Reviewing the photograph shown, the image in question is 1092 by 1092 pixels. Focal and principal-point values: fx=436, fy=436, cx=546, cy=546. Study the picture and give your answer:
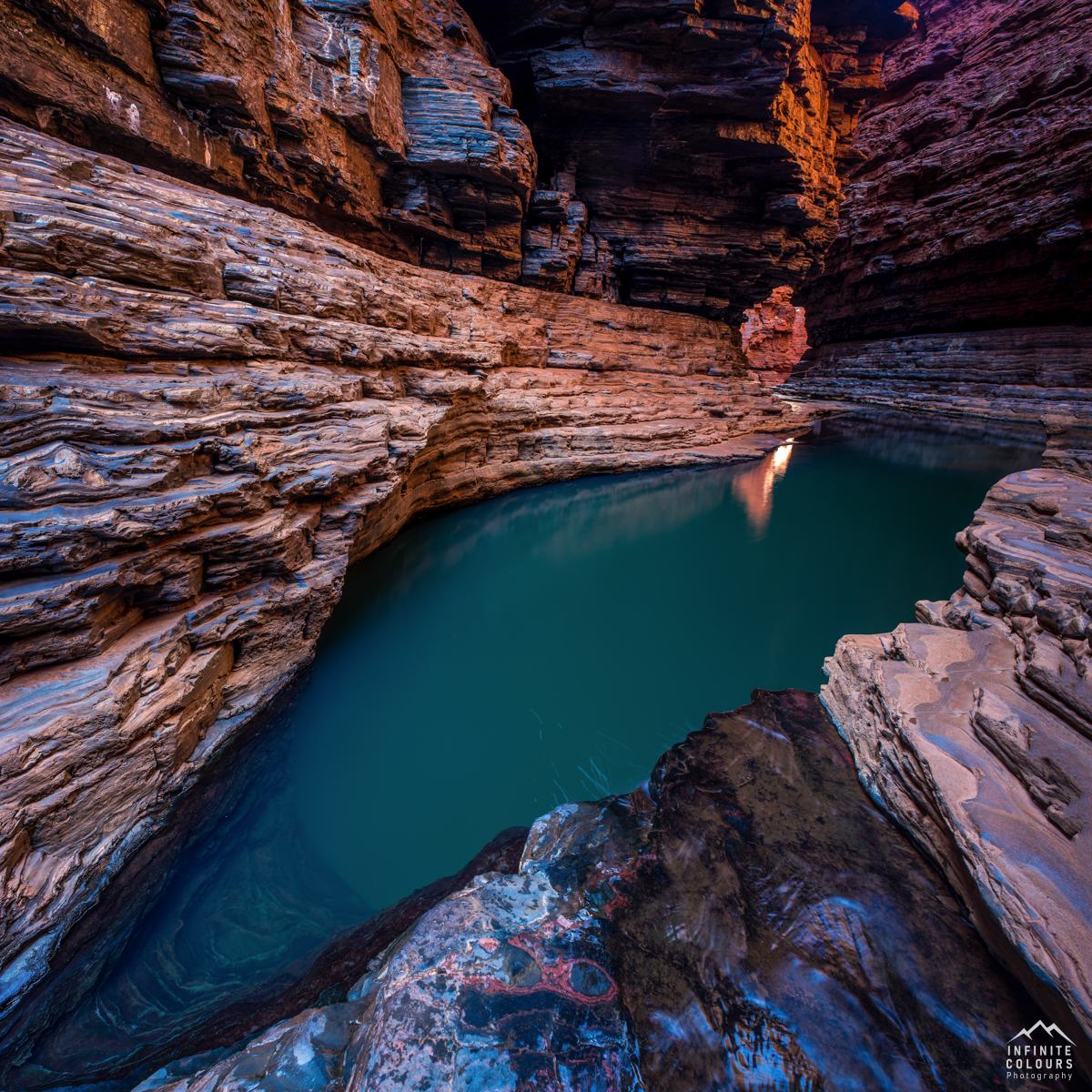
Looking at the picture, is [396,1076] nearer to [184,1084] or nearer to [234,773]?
[184,1084]

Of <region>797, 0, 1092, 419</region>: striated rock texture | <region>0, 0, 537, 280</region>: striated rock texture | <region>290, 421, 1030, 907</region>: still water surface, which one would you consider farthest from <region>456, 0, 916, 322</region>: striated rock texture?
<region>290, 421, 1030, 907</region>: still water surface

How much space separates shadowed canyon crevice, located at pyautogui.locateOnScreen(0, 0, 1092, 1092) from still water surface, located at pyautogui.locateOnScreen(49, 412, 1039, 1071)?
0.26 m

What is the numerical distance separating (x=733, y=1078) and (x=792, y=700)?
2.42 meters

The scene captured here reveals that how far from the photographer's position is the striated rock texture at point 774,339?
29.7m

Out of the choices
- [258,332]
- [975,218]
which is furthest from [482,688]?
[975,218]

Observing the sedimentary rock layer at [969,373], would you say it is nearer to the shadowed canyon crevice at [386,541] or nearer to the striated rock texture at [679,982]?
the shadowed canyon crevice at [386,541]

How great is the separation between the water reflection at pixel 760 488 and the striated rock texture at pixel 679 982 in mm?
6228

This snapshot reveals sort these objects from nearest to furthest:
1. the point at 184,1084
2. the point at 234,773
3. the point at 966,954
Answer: the point at 184,1084 < the point at 966,954 < the point at 234,773

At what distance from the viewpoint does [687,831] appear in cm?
237

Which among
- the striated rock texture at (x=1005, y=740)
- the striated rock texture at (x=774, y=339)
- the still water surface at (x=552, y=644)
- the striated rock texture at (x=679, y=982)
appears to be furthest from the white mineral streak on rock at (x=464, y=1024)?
the striated rock texture at (x=774, y=339)

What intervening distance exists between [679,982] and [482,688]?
8.71 ft

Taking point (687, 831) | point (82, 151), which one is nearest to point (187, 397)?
point (82, 151)

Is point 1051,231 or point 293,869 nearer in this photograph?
point 293,869

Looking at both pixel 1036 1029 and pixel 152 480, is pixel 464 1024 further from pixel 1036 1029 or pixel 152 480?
pixel 152 480
